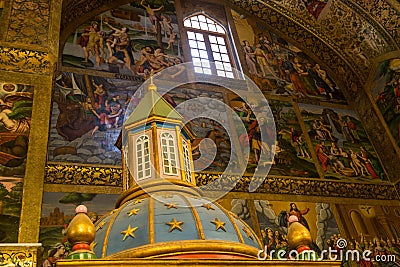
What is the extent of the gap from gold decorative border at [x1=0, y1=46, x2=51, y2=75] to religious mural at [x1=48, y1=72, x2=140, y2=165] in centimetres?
213

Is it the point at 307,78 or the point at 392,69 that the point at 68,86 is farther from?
the point at 392,69

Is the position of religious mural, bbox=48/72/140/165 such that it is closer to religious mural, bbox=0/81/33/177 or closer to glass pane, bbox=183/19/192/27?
religious mural, bbox=0/81/33/177

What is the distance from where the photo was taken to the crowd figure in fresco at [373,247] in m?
9.09

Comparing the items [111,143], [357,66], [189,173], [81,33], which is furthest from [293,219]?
[357,66]

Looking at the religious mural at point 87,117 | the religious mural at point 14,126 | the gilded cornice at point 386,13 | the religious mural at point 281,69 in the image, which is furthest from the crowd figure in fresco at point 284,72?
the religious mural at point 14,126

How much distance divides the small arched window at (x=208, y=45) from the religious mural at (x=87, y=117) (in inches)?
87.9

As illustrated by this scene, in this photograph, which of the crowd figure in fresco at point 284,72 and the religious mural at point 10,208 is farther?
the crowd figure in fresco at point 284,72

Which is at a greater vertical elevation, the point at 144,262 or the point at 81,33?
the point at 81,33

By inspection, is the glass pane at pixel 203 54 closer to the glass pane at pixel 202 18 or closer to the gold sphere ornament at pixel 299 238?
the glass pane at pixel 202 18

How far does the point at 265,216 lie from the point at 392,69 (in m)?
5.53

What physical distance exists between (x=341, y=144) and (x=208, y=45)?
425 centimetres

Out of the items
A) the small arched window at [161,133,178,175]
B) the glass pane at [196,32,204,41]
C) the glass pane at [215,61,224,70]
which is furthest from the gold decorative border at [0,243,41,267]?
the glass pane at [196,32,204,41]

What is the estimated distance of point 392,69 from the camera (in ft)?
39.4

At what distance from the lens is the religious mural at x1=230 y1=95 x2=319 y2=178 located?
10305mm
